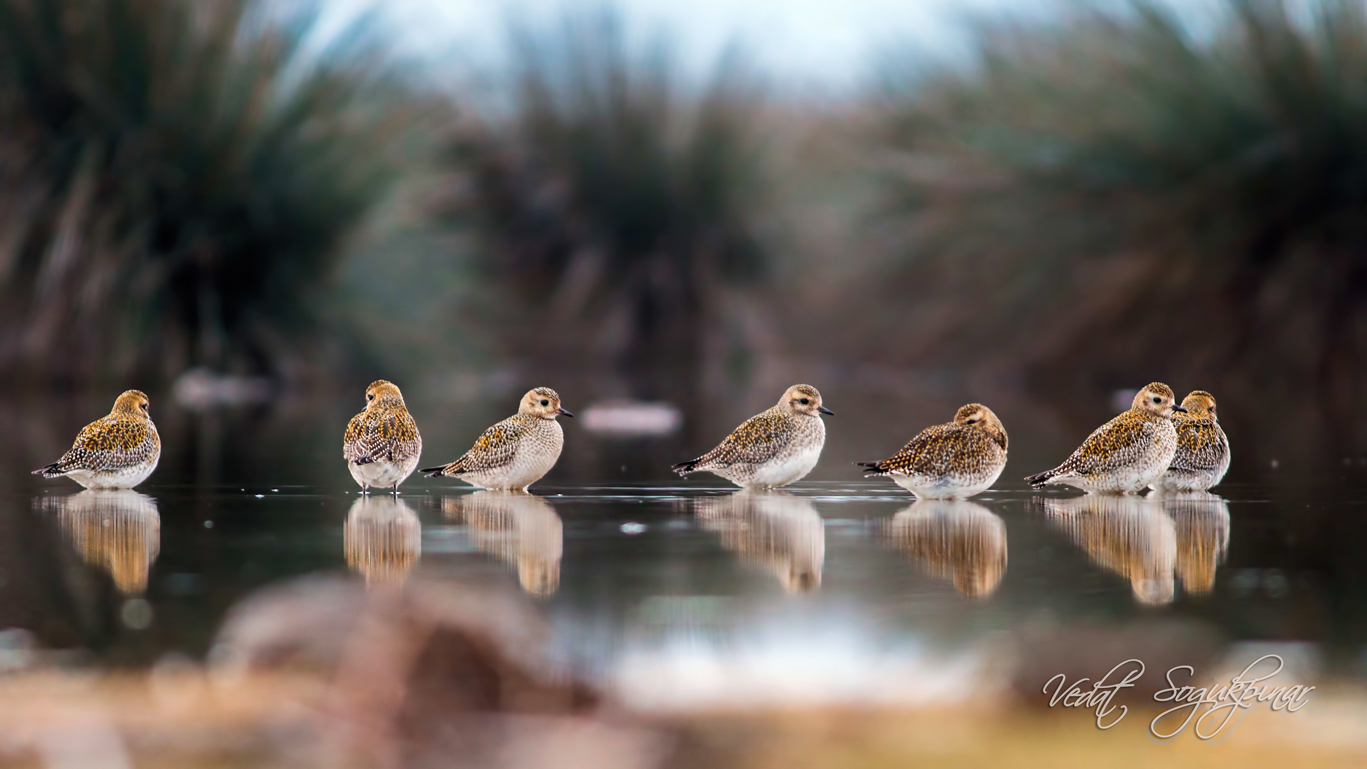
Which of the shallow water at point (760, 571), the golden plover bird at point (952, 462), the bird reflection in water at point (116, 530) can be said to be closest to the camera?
the shallow water at point (760, 571)

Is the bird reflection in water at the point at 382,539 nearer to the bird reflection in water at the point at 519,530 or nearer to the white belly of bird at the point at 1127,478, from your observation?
the bird reflection in water at the point at 519,530

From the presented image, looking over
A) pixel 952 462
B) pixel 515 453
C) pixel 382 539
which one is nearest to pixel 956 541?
pixel 952 462

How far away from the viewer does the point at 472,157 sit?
56.2 feet

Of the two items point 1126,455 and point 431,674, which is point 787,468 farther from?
point 431,674

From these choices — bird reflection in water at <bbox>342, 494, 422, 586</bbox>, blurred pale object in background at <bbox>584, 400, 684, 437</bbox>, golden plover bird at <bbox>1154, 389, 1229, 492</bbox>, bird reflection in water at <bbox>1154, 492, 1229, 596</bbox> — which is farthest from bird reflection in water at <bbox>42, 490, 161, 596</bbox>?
blurred pale object in background at <bbox>584, 400, 684, 437</bbox>

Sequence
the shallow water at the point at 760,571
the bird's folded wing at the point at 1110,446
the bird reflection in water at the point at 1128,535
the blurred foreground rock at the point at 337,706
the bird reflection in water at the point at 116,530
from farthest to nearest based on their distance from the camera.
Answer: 1. the bird's folded wing at the point at 1110,446
2. the bird reflection in water at the point at 116,530
3. the bird reflection in water at the point at 1128,535
4. the shallow water at the point at 760,571
5. the blurred foreground rock at the point at 337,706

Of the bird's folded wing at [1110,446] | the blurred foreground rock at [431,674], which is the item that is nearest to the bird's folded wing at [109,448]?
the blurred foreground rock at [431,674]

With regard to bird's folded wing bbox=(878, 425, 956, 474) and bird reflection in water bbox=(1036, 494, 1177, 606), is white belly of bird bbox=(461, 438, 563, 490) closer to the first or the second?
bird's folded wing bbox=(878, 425, 956, 474)

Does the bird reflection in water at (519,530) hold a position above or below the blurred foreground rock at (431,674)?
above

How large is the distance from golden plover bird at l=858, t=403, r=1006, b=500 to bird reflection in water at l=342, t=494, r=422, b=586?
1.64m

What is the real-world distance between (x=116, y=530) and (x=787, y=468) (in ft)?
7.45

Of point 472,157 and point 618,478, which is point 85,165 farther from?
point 618,478

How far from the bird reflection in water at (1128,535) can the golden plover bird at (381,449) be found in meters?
2.12

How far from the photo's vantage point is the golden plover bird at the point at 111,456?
562cm
